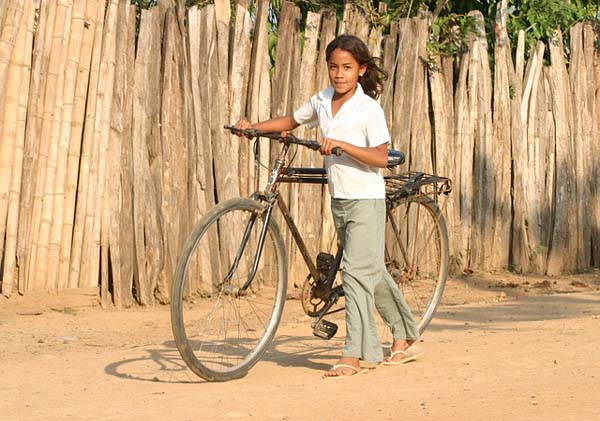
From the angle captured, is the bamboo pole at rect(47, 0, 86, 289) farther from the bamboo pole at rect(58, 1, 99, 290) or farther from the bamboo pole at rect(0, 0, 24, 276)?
the bamboo pole at rect(0, 0, 24, 276)

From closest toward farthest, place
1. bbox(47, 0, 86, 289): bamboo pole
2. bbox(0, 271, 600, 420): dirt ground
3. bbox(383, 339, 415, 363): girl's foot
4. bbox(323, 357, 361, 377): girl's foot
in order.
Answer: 1. bbox(0, 271, 600, 420): dirt ground
2. bbox(323, 357, 361, 377): girl's foot
3. bbox(383, 339, 415, 363): girl's foot
4. bbox(47, 0, 86, 289): bamboo pole

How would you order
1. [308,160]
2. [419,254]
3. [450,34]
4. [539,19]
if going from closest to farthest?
1. [419,254]
2. [308,160]
3. [450,34]
4. [539,19]

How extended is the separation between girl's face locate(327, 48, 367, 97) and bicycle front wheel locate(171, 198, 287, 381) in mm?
686

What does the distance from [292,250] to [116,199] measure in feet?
4.92

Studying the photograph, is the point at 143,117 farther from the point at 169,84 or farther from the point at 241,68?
the point at 241,68

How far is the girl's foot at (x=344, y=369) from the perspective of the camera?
5398 mm

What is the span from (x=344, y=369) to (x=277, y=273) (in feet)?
2.96

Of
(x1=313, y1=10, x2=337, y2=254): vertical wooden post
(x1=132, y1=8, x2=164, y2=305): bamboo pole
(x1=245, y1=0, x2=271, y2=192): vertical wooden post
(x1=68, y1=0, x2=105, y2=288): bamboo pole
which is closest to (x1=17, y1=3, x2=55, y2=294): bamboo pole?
(x1=68, y1=0, x2=105, y2=288): bamboo pole

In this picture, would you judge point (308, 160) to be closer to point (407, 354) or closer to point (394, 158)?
point (394, 158)

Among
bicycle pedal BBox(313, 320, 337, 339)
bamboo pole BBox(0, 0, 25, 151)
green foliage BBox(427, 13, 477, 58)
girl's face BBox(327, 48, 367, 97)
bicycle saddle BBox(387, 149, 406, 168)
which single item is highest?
green foliage BBox(427, 13, 477, 58)

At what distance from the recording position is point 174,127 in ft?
26.3

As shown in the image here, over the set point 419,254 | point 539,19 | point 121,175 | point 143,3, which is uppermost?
point 539,19

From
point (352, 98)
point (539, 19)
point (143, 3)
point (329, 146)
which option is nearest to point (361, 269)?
point (329, 146)

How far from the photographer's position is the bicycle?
17.2 ft
